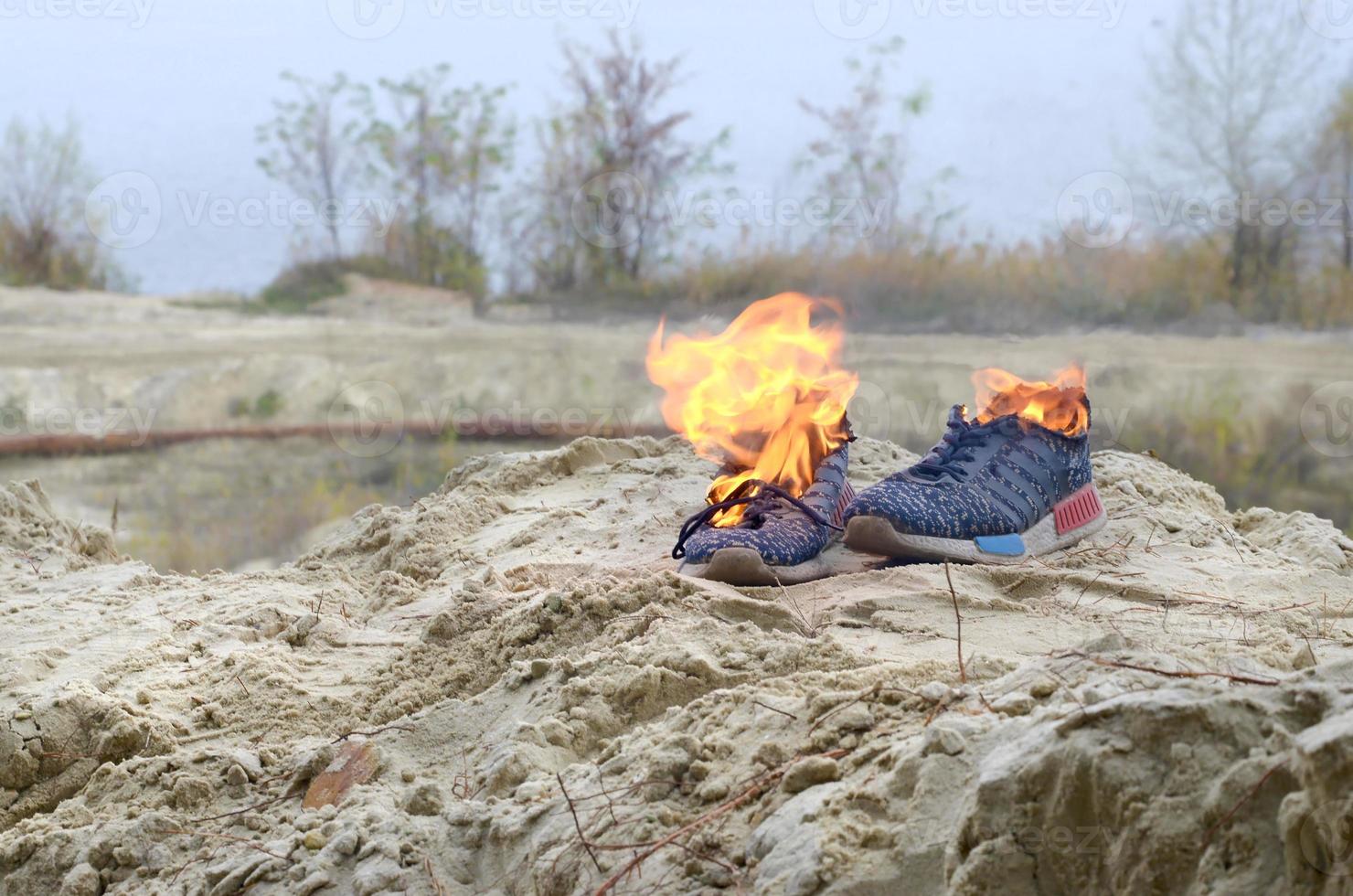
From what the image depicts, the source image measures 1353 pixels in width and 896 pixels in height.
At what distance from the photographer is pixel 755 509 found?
316 cm

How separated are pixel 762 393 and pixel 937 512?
58 cm

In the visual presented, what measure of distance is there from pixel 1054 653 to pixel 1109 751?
1.37 ft

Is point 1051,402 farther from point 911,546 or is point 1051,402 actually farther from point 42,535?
point 42,535
